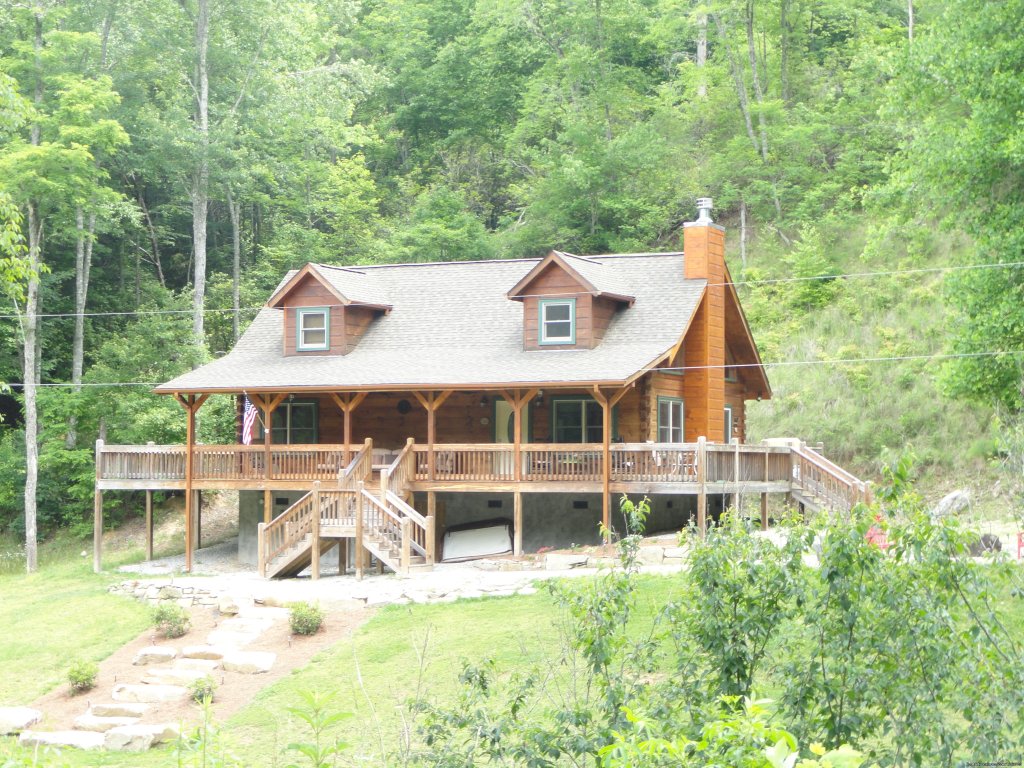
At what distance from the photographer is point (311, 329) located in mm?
32625

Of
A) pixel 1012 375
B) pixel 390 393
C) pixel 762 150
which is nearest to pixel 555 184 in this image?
pixel 762 150

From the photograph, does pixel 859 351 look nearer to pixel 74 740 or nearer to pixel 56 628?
pixel 56 628

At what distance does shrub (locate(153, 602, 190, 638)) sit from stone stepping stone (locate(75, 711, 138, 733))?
4367 millimetres

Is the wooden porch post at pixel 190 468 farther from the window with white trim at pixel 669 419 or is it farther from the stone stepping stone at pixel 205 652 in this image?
the window with white trim at pixel 669 419

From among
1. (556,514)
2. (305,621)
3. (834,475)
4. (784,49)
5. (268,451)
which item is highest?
(784,49)

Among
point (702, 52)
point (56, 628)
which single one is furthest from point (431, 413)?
point (702, 52)

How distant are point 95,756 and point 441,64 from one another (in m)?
44.1

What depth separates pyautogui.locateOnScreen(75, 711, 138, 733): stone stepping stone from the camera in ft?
63.1

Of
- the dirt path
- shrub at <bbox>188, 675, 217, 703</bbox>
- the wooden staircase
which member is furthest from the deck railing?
shrub at <bbox>188, 675, 217, 703</bbox>

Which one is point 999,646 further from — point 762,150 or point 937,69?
point 762,150

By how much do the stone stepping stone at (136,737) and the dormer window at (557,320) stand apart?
1418 centimetres

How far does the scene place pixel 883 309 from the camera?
41000mm

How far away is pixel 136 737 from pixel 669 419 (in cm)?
1618

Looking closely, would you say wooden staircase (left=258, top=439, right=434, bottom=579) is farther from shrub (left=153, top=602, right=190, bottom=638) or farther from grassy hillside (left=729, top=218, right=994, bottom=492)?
grassy hillside (left=729, top=218, right=994, bottom=492)
